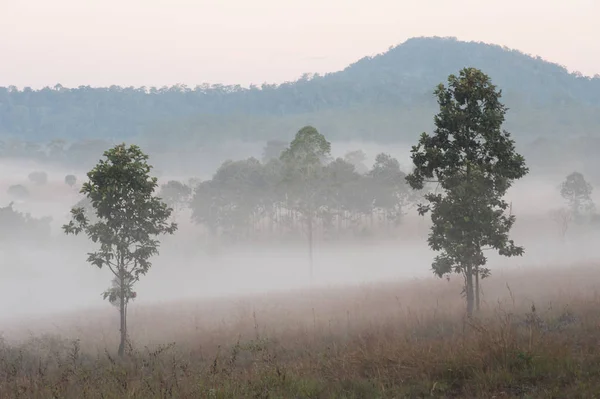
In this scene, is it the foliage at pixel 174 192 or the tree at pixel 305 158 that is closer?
the tree at pixel 305 158

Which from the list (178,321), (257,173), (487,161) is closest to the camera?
(487,161)

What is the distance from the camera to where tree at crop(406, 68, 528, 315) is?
17.2 metres

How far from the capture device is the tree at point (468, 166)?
679 inches

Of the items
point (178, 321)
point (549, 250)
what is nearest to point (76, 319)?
point (178, 321)

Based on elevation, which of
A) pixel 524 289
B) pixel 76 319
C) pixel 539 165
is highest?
pixel 539 165

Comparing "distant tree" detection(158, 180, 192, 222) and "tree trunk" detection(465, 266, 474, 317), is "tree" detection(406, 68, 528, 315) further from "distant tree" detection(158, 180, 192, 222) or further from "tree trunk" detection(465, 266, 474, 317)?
"distant tree" detection(158, 180, 192, 222)

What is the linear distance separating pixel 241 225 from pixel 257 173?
9526mm

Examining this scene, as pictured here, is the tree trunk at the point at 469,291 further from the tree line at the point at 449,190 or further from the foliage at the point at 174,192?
the foliage at the point at 174,192

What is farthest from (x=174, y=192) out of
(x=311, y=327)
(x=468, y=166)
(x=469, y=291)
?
(x=468, y=166)

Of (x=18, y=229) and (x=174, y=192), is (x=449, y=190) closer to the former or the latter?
(x=174, y=192)

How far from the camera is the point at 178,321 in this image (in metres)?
28.8

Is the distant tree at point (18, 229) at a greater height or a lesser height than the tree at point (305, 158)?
lesser

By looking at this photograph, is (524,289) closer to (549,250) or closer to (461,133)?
(461,133)

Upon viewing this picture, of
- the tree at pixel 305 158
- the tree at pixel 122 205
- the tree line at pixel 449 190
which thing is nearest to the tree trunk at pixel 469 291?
the tree line at pixel 449 190
